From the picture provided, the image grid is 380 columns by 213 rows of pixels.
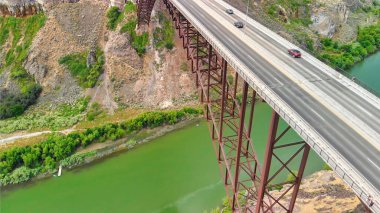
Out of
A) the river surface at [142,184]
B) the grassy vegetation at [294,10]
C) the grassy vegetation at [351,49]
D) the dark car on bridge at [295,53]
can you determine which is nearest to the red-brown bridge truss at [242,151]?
the river surface at [142,184]

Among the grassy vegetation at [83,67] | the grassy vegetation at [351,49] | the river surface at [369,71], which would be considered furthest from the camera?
the grassy vegetation at [351,49]

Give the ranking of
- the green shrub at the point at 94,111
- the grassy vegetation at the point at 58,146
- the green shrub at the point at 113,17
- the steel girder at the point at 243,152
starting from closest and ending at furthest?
the steel girder at the point at 243,152, the grassy vegetation at the point at 58,146, the green shrub at the point at 94,111, the green shrub at the point at 113,17

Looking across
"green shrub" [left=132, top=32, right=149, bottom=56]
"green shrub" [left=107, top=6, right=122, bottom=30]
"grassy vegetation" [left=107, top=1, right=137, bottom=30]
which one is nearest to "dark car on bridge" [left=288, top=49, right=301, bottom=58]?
"green shrub" [left=132, top=32, right=149, bottom=56]

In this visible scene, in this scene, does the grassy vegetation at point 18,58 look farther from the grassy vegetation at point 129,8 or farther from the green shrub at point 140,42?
the green shrub at point 140,42

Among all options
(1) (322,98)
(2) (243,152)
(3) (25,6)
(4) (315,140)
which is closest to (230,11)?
(2) (243,152)

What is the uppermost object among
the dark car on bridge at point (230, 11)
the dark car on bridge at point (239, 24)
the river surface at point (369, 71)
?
the dark car on bridge at point (239, 24)

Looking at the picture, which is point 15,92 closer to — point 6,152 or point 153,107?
point 6,152

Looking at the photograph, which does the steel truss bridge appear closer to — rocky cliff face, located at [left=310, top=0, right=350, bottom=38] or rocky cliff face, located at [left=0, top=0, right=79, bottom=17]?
rocky cliff face, located at [left=0, top=0, right=79, bottom=17]
